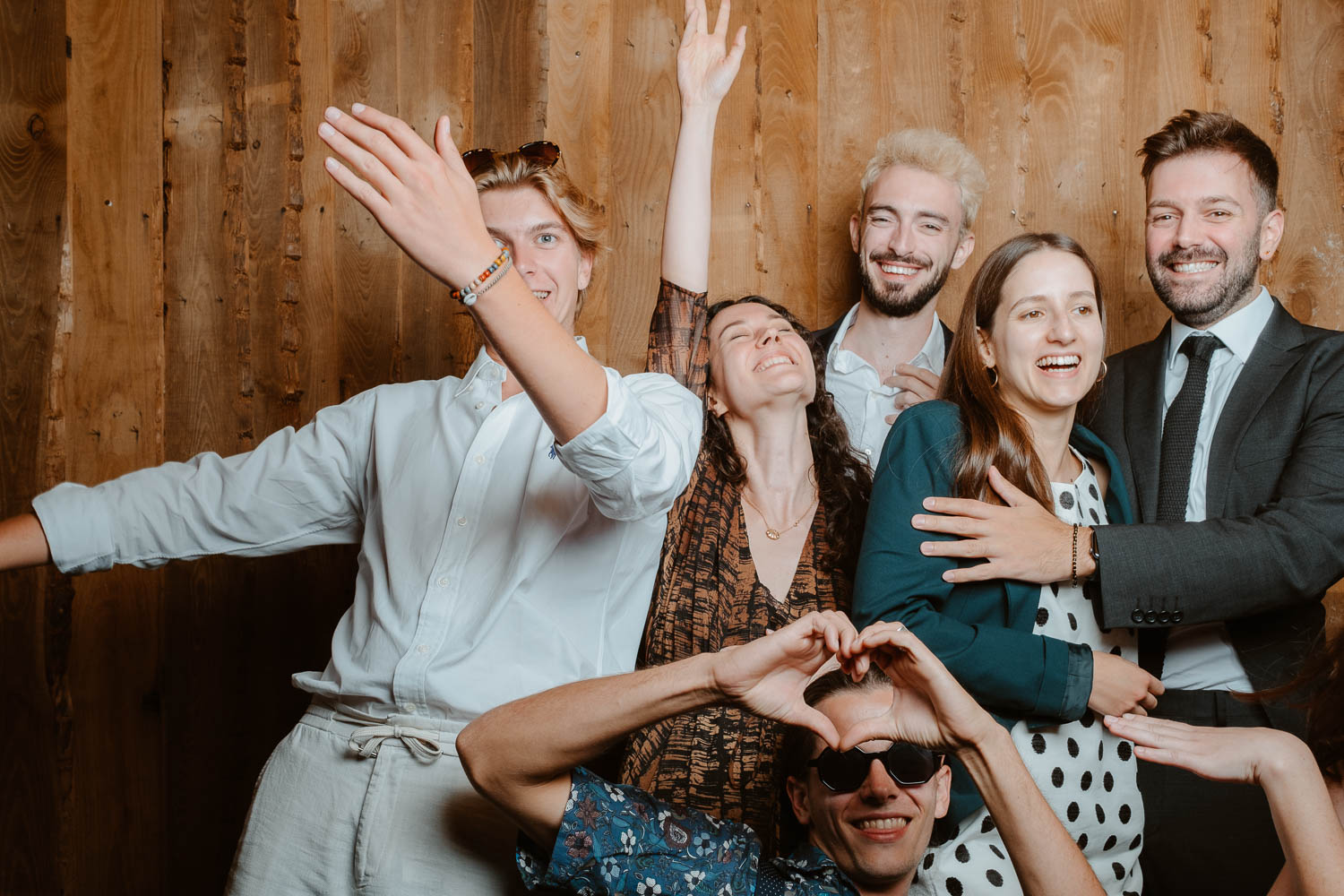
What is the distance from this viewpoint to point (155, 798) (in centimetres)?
301

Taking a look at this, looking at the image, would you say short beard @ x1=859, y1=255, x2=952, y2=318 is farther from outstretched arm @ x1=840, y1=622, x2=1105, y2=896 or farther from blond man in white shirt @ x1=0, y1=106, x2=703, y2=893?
outstretched arm @ x1=840, y1=622, x2=1105, y2=896

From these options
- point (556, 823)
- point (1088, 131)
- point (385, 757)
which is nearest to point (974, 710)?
point (556, 823)

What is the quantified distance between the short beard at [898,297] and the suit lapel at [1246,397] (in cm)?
75

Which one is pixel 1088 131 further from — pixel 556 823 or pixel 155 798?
pixel 155 798

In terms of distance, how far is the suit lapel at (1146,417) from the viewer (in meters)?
2.20

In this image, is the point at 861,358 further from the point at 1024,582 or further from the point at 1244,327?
the point at 1024,582

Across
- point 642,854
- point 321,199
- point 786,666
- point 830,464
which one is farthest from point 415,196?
point 321,199

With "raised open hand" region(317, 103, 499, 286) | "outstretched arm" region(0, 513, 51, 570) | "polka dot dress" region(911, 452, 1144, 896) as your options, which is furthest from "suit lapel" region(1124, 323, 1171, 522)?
"outstretched arm" region(0, 513, 51, 570)

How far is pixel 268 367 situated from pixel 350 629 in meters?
1.66

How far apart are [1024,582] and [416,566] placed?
38.5 inches

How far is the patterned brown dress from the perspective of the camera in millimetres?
1904

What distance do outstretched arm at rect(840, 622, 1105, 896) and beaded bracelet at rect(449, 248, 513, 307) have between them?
1.95 ft

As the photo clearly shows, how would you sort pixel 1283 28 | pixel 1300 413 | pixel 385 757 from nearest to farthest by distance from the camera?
pixel 385 757, pixel 1300 413, pixel 1283 28

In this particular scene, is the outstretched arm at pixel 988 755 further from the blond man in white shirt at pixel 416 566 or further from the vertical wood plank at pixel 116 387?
the vertical wood plank at pixel 116 387
